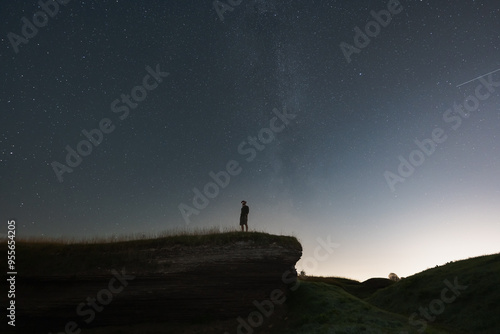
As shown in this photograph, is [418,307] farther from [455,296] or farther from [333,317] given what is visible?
[333,317]

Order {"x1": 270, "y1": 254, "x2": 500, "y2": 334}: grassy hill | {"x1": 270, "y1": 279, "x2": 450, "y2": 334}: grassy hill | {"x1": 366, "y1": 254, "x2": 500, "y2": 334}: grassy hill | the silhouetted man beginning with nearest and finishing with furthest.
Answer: {"x1": 270, "y1": 279, "x2": 450, "y2": 334}: grassy hill, {"x1": 270, "y1": 254, "x2": 500, "y2": 334}: grassy hill, {"x1": 366, "y1": 254, "x2": 500, "y2": 334}: grassy hill, the silhouetted man

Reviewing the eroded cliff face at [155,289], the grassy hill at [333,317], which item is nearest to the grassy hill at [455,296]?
the grassy hill at [333,317]

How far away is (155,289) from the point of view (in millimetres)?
19250

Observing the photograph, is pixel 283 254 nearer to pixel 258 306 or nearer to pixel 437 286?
pixel 258 306

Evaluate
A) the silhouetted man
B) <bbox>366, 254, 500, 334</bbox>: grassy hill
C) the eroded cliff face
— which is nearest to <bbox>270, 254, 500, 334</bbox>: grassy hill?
<bbox>366, 254, 500, 334</bbox>: grassy hill

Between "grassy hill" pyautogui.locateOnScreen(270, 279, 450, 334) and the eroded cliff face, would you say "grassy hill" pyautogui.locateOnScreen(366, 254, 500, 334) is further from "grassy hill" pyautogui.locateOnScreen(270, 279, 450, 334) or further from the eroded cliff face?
the eroded cliff face

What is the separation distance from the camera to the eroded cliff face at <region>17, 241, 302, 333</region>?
18.7 m

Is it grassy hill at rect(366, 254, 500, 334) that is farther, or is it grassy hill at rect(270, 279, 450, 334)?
grassy hill at rect(366, 254, 500, 334)

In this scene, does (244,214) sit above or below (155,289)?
above

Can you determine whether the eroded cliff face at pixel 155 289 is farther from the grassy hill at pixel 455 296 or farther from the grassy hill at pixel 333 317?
the grassy hill at pixel 455 296

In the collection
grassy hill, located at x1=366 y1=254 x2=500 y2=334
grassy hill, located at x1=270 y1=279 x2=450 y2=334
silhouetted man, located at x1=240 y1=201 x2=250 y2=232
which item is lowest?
grassy hill, located at x1=270 y1=279 x2=450 y2=334

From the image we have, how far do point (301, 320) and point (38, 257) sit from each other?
17.6 metres

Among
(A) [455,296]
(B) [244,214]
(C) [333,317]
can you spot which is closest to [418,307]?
(A) [455,296]

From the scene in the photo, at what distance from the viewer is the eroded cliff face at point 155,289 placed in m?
18.7
